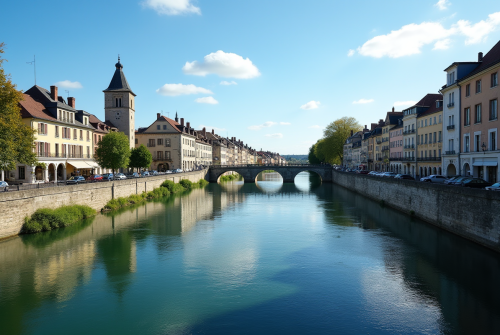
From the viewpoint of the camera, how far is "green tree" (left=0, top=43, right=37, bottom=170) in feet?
79.2

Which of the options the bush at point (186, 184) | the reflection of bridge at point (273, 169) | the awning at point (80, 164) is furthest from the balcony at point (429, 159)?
the awning at point (80, 164)

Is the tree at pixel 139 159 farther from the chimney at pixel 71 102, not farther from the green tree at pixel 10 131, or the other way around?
the green tree at pixel 10 131

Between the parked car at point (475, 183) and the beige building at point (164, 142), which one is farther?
the beige building at point (164, 142)

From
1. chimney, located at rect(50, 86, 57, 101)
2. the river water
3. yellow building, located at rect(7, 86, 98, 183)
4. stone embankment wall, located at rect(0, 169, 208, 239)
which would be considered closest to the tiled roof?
the river water

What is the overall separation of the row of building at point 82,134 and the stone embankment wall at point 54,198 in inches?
139

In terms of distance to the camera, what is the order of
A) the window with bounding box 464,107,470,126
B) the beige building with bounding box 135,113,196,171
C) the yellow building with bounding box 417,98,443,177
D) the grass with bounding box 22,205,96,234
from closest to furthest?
the grass with bounding box 22,205,96,234 < the window with bounding box 464,107,470,126 < the yellow building with bounding box 417,98,443,177 < the beige building with bounding box 135,113,196,171

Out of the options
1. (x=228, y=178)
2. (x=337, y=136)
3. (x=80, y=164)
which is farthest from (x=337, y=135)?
(x=80, y=164)

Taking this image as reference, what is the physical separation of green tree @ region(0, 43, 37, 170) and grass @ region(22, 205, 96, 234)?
12.5ft

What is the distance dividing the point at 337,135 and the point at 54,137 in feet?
229

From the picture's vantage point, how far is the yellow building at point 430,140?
1939 inches

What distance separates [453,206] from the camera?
2478cm

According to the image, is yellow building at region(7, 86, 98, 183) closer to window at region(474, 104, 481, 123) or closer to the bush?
the bush

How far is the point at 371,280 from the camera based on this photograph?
1738cm

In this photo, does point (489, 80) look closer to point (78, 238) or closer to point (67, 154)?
point (78, 238)
